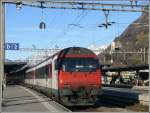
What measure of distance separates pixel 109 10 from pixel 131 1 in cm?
176

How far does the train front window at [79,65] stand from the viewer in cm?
2328

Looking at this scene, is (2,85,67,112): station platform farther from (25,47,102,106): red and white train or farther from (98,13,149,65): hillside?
(98,13,149,65): hillside

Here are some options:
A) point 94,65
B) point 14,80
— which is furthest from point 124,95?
point 14,80

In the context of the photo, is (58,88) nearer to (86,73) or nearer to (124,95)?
(86,73)

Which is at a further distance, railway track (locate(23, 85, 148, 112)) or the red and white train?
railway track (locate(23, 85, 148, 112))

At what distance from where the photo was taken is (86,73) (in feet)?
76.2

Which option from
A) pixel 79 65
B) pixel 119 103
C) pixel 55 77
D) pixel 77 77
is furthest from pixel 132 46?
pixel 77 77

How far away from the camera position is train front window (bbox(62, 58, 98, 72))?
2328 centimetres

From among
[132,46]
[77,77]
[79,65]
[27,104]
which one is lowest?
[27,104]

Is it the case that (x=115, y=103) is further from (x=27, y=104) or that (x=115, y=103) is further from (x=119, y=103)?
(x=27, y=104)

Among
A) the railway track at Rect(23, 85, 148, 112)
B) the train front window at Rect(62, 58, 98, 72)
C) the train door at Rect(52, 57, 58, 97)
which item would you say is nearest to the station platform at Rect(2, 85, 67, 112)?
the railway track at Rect(23, 85, 148, 112)

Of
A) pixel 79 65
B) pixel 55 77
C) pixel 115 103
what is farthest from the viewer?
pixel 115 103

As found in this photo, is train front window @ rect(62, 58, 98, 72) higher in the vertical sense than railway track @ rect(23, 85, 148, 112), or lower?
higher

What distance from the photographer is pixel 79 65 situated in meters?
23.5
